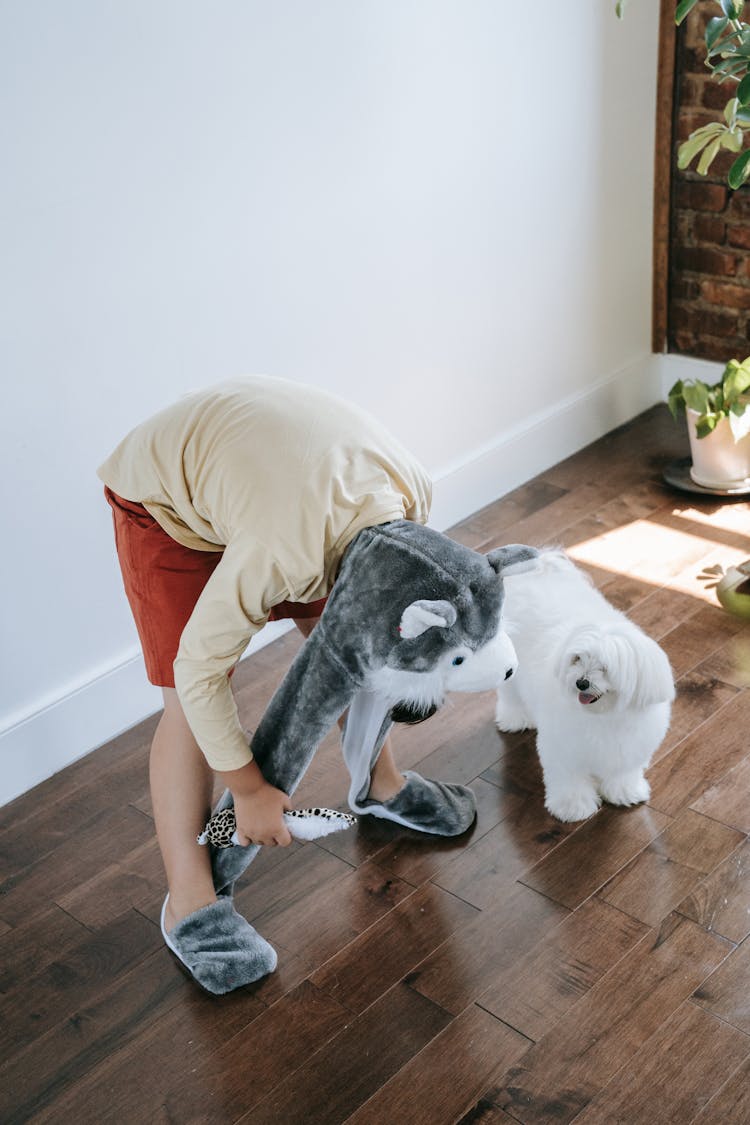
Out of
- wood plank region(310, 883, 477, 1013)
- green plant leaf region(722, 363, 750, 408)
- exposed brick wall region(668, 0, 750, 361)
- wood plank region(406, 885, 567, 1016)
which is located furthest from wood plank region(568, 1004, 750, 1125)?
Result: exposed brick wall region(668, 0, 750, 361)

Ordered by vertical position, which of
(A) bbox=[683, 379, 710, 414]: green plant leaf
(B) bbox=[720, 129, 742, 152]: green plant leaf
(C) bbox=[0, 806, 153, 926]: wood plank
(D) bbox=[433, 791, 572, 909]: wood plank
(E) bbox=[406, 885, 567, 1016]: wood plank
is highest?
(B) bbox=[720, 129, 742, 152]: green plant leaf

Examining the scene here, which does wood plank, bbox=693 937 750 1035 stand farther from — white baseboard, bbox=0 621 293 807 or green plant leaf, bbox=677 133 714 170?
green plant leaf, bbox=677 133 714 170

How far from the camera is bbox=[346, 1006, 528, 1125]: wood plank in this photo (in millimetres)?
1517

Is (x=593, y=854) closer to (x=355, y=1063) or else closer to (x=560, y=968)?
(x=560, y=968)

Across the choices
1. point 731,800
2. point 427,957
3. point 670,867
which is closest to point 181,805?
point 427,957

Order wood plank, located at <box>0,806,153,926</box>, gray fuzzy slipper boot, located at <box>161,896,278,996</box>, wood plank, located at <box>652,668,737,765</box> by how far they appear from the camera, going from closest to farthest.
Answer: gray fuzzy slipper boot, located at <box>161,896,278,996</box> < wood plank, located at <box>0,806,153,926</box> < wood plank, located at <box>652,668,737,765</box>

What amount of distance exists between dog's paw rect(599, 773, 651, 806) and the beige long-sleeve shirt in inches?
25.2

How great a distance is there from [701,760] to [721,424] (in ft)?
3.36

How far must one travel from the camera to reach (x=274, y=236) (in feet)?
7.77

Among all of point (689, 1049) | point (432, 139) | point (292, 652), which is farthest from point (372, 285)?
point (689, 1049)

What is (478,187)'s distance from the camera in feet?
9.00

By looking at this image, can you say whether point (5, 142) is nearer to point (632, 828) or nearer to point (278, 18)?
point (278, 18)

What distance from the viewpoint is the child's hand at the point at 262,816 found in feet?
5.27

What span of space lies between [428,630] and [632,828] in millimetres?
687
